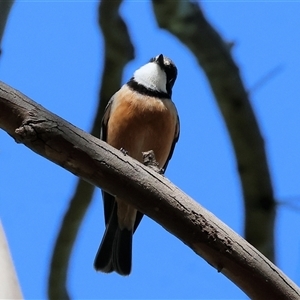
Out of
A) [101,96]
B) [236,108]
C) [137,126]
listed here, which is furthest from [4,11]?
[236,108]

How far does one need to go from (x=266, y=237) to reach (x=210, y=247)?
2.83 feet

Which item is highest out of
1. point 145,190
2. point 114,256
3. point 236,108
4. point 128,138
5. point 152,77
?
point 152,77

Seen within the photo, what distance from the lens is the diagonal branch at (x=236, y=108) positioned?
2789 millimetres

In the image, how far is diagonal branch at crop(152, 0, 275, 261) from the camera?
9.15 feet

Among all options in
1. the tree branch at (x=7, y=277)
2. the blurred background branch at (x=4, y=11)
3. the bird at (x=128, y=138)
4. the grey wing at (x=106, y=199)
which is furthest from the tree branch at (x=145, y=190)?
the grey wing at (x=106, y=199)

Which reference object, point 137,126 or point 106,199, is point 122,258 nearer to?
point 106,199

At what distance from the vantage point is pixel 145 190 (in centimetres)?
202

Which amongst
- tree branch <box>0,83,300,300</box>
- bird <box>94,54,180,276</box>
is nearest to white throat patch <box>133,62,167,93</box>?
bird <box>94,54,180,276</box>

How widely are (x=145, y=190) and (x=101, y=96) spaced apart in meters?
1.57

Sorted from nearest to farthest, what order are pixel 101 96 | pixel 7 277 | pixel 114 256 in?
1. pixel 7 277
2. pixel 114 256
3. pixel 101 96

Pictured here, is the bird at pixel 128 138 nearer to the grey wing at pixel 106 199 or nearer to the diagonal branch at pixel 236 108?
the grey wing at pixel 106 199

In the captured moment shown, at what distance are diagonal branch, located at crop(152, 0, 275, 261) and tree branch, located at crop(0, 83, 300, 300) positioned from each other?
31.3 inches

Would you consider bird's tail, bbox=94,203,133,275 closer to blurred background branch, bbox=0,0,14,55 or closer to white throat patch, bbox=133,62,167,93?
white throat patch, bbox=133,62,167,93

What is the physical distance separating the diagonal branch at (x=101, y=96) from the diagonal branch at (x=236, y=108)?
0.90 ft
